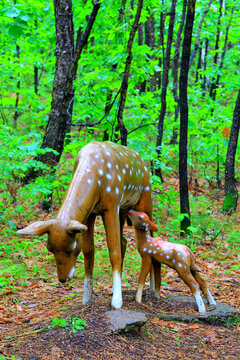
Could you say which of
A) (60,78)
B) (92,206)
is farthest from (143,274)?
(60,78)

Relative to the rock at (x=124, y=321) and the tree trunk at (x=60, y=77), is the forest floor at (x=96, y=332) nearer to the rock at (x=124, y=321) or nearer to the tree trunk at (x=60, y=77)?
the rock at (x=124, y=321)

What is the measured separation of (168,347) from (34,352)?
1.36 metres

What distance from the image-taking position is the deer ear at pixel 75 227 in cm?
297

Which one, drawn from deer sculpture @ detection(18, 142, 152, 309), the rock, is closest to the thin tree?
deer sculpture @ detection(18, 142, 152, 309)

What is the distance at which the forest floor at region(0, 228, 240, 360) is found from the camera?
3218 mm

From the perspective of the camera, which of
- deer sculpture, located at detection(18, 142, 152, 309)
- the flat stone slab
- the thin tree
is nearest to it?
deer sculpture, located at detection(18, 142, 152, 309)

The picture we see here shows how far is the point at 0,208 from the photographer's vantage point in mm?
7449

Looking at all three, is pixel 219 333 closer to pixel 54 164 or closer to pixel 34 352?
pixel 34 352

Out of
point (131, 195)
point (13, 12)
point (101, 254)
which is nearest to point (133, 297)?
point (131, 195)

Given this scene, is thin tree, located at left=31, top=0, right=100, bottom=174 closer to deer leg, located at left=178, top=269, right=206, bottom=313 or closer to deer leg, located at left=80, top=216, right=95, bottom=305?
deer leg, located at left=80, top=216, right=95, bottom=305

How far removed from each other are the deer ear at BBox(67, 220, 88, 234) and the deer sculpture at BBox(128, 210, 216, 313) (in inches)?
63.3

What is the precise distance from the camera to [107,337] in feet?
11.0

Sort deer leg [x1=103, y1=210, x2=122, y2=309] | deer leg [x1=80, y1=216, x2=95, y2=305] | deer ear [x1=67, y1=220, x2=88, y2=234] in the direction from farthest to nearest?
deer leg [x1=80, y1=216, x2=95, y2=305], deer leg [x1=103, y1=210, x2=122, y2=309], deer ear [x1=67, y1=220, x2=88, y2=234]

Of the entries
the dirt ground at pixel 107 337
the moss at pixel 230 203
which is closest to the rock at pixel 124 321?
the dirt ground at pixel 107 337
